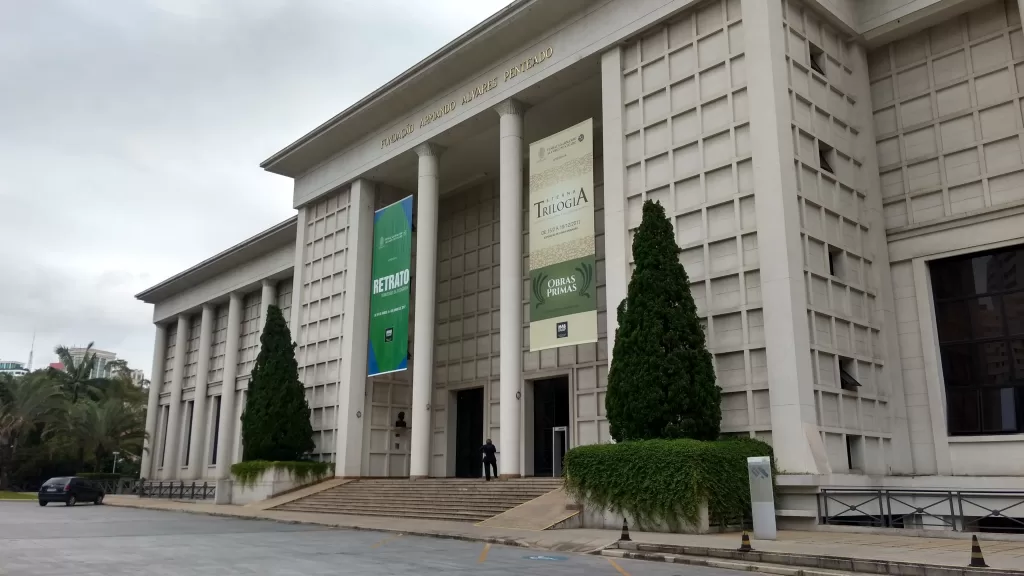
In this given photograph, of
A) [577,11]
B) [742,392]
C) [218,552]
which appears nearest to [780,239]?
[742,392]

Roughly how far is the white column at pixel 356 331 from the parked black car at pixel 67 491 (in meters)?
13.7

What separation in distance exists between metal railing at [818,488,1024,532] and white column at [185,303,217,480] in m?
46.2

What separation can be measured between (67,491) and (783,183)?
35429mm

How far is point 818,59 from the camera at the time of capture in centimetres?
2489

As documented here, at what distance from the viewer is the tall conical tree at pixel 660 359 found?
2031 centimetres

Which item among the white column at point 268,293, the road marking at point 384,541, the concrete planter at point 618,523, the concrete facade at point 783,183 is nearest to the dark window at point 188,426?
the white column at point 268,293

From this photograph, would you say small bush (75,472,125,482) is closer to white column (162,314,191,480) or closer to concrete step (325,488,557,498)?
white column (162,314,191,480)

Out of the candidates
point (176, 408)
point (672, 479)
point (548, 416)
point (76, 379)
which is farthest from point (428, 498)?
point (76, 379)

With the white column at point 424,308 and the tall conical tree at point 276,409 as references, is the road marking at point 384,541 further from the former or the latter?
the tall conical tree at point 276,409

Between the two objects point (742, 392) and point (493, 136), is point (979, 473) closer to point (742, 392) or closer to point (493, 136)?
point (742, 392)

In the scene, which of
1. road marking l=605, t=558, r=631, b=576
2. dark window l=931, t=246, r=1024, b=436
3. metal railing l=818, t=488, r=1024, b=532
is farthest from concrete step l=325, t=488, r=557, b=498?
dark window l=931, t=246, r=1024, b=436

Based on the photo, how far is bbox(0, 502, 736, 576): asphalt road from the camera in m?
11.6

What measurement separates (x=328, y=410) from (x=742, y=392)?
21775 mm

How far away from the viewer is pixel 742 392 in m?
21.8
